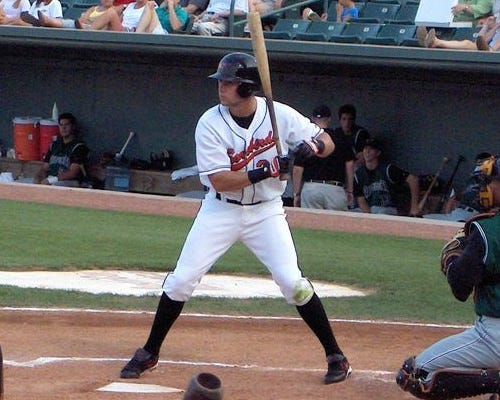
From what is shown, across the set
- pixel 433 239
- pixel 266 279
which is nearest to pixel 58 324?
pixel 266 279

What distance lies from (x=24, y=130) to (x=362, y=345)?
1099 centimetres

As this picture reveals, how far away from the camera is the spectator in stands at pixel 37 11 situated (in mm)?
15492

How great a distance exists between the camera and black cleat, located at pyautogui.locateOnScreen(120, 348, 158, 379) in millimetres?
5685

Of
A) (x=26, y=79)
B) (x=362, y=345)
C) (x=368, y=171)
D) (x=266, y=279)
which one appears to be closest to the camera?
(x=362, y=345)

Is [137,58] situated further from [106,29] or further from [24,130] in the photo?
[24,130]

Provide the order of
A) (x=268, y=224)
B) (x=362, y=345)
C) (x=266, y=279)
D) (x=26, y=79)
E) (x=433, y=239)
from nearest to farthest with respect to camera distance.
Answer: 1. (x=268, y=224)
2. (x=362, y=345)
3. (x=266, y=279)
4. (x=433, y=239)
5. (x=26, y=79)

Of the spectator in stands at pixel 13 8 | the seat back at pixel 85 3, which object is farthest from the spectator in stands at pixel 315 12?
the spectator in stands at pixel 13 8

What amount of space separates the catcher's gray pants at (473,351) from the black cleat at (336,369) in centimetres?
91

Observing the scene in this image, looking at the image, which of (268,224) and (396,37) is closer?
(268,224)

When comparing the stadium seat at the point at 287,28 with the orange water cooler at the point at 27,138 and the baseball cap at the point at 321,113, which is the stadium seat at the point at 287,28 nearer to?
the baseball cap at the point at 321,113

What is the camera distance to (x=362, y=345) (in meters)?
6.75

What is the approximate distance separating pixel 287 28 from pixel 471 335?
34.2 ft

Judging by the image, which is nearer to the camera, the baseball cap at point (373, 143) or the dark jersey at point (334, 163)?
the baseball cap at point (373, 143)

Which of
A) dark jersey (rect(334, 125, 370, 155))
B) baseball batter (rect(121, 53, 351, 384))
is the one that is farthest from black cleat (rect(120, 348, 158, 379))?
dark jersey (rect(334, 125, 370, 155))
